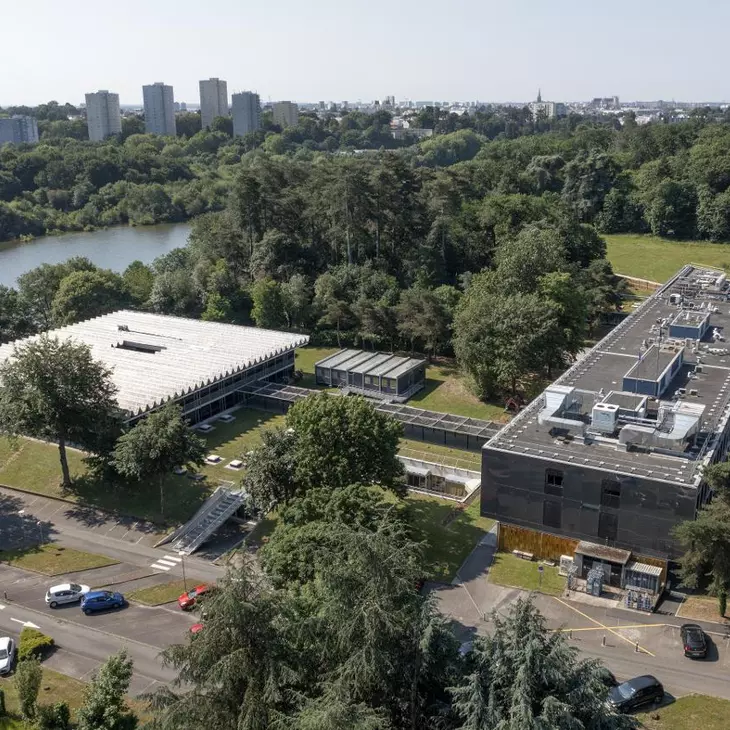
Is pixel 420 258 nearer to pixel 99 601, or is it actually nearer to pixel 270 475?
pixel 270 475

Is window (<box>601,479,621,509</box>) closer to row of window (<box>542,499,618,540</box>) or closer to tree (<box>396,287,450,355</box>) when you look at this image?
row of window (<box>542,499,618,540</box>)

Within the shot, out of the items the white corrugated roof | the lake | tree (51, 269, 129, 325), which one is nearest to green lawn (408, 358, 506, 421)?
the white corrugated roof

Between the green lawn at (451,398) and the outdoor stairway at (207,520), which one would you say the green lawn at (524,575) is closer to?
the outdoor stairway at (207,520)

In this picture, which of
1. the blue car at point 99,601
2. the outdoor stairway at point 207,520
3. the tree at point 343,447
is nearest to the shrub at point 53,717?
the blue car at point 99,601

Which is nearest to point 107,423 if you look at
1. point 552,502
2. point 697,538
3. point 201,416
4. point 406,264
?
point 201,416

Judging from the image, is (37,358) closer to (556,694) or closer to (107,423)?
(107,423)

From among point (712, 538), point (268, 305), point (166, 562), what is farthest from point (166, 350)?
point (712, 538)
